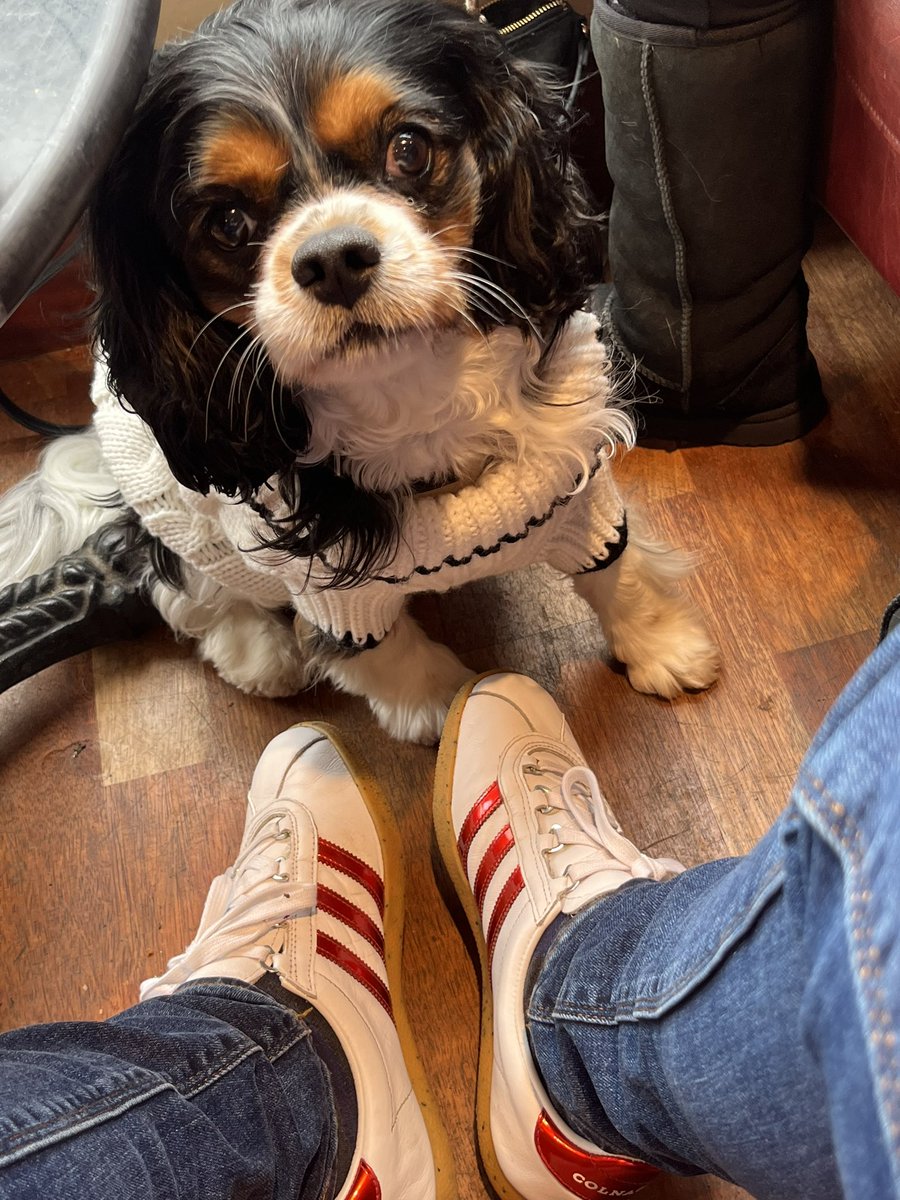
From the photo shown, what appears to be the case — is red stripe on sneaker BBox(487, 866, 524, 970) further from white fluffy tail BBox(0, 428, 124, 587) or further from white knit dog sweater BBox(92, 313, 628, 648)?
white fluffy tail BBox(0, 428, 124, 587)

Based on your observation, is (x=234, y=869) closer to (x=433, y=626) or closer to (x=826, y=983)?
(x=433, y=626)

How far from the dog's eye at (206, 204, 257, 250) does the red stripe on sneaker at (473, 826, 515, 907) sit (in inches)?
27.6

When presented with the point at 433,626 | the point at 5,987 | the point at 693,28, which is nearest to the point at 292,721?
the point at 433,626

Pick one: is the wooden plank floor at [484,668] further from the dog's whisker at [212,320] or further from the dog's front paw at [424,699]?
the dog's whisker at [212,320]

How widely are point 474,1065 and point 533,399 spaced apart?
2.46 ft

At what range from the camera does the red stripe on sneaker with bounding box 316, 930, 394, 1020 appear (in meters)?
1.08

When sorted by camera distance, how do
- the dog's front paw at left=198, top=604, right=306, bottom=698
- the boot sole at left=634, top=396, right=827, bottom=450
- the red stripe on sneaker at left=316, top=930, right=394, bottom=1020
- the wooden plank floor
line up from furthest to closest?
the boot sole at left=634, top=396, right=827, bottom=450 < the dog's front paw at left=198, top=604, right=306, bottom=698 < the wooden plank floor < the red stripe on sneaker at left=316, top=930, right=394, bottom=1020

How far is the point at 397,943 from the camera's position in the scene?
118 centimetres

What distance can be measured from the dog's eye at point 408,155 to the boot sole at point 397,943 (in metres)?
0.73

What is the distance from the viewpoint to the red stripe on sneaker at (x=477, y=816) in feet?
3.86

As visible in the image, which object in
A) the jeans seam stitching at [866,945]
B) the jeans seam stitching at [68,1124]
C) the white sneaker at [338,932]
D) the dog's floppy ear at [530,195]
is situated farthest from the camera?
the white sneaker at [338,932]

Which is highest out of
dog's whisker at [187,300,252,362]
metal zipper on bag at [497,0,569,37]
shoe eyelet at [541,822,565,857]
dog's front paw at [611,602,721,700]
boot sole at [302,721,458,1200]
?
metal zipper on bag at [497,0,569,37]

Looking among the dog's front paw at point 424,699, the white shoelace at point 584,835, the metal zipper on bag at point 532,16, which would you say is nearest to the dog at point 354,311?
the dog's front paw at point 424,699

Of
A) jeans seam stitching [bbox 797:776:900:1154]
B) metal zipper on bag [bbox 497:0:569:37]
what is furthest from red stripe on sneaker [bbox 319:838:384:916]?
metal zipper on bag [bbox 497:0:569:37]
